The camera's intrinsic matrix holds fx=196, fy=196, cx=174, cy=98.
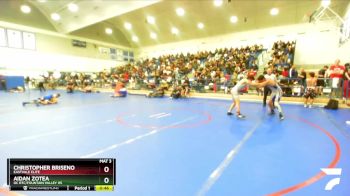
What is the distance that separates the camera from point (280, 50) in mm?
15000

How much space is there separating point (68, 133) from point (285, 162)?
444 centimetres

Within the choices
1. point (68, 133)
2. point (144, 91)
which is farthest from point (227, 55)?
point (68, 133)

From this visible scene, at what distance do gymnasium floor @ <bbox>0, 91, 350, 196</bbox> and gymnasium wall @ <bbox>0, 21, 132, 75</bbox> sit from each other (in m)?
16.6

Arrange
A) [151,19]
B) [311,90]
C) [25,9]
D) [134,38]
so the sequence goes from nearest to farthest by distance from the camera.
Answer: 1. [311,90]
2. [25,9]
3. [151,19]
4. [134,38]

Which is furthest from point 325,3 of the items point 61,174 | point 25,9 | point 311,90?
point 25,9

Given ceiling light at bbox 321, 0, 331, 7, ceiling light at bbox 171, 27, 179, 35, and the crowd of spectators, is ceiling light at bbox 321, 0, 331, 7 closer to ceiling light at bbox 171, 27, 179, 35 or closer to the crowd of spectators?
the crowd of spectators

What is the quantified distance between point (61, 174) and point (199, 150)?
2.19 metres

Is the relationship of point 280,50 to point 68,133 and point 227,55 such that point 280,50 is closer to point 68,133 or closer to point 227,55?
point 227,55

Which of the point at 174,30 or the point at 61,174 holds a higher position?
the point at 174,30

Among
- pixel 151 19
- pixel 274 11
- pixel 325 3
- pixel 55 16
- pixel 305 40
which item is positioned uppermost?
pixel 151 19

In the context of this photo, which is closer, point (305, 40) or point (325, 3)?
point (325, 3)

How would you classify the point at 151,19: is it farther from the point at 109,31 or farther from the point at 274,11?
the point at 274,11

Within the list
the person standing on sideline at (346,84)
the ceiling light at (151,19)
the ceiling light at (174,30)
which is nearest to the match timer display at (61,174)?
the person standing on sideline at (346,84)

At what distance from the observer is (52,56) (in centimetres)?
2139
